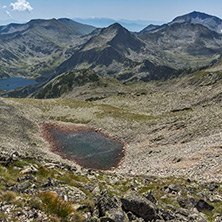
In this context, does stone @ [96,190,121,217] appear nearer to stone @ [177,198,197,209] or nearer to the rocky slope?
the rocky slope

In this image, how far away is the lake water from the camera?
4962 centimetres

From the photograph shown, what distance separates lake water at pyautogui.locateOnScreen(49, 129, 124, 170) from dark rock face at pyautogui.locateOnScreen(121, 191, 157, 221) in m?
33.8

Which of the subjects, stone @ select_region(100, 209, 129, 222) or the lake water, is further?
the lake water

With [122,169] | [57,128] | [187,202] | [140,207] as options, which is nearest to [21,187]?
[140,207]

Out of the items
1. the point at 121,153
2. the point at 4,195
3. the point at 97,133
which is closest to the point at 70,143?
the point at 97,133

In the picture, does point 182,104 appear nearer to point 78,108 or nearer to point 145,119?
point 145,119

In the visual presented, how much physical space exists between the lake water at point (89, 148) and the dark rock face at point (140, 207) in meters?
33.8

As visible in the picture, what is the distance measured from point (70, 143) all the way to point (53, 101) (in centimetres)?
4028

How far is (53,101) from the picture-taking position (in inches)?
3701

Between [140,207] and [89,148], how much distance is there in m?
44.6

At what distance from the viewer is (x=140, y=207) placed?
13578 mm

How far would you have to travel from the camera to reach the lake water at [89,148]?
49625 millimetres

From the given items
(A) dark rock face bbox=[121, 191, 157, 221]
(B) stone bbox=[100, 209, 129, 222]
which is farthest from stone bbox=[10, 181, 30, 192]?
(A) dark rock face bbox=[121, 191, 157, 221]

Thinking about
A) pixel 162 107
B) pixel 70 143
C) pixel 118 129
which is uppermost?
pixel 162 107
